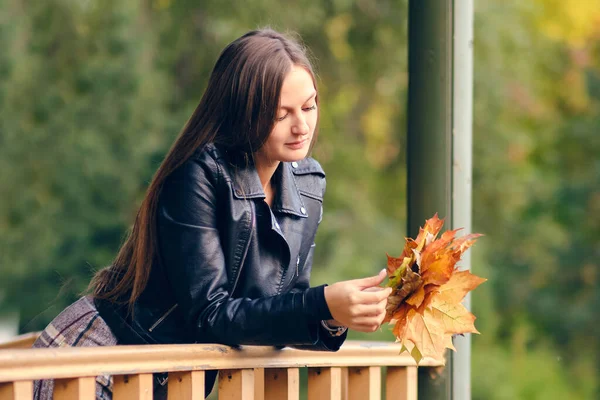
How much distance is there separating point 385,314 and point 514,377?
11.3m

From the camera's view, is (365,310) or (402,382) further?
(402,382)

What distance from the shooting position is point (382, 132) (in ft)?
46.6

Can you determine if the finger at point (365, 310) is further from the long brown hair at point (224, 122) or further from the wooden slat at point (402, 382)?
the wooden slat at point (402, 382)

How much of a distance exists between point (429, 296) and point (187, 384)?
591mm

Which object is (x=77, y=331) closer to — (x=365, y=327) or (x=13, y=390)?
(x=13, y=390)

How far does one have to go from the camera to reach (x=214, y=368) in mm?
2266

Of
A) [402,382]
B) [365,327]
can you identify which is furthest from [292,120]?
[402,382]

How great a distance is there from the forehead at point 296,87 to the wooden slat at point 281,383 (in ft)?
2.22

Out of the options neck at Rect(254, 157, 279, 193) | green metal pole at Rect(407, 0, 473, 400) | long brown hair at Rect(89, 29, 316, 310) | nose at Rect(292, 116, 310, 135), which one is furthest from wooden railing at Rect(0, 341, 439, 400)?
nose at Rect(292, 116, 310, 135)

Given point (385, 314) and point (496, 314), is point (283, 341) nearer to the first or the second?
point (385, 314)

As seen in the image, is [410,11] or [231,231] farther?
[410,11]

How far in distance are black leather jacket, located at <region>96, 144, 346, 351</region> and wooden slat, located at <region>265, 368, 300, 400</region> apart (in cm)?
14

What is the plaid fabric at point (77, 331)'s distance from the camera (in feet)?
7.99

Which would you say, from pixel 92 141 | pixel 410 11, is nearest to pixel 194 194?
pixel 410 11
